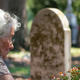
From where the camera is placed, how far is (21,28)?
749 inches

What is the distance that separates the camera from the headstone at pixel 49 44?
5980 mm

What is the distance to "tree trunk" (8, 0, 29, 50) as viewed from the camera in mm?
18797

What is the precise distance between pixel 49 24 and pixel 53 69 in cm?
106

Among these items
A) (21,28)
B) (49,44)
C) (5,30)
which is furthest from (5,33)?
(21,28)

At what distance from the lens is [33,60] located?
6.66 m

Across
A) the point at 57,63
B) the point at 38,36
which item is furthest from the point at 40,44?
the point at 57,63

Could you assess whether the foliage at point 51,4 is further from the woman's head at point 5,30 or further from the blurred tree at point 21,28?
the woman's head at point 5,30

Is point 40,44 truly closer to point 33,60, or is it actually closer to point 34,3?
point 33,60

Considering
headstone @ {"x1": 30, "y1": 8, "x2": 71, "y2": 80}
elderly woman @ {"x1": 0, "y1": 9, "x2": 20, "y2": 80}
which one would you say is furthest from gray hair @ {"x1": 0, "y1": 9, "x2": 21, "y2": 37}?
headstone @ {"x1": 30, "y1": 8, "x2": 71, "y2": 80}

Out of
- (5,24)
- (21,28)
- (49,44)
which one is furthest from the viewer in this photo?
(21,28)

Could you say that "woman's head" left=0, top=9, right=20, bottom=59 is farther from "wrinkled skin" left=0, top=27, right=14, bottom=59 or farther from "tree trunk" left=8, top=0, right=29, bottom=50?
"tree trunk" left=8, top=0, right=29, bottom=50

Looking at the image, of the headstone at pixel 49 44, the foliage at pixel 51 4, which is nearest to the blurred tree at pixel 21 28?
the headstone at pixel 49 44

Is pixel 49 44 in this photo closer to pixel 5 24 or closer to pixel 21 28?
pixel 5 24

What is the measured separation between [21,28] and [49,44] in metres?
12.9
